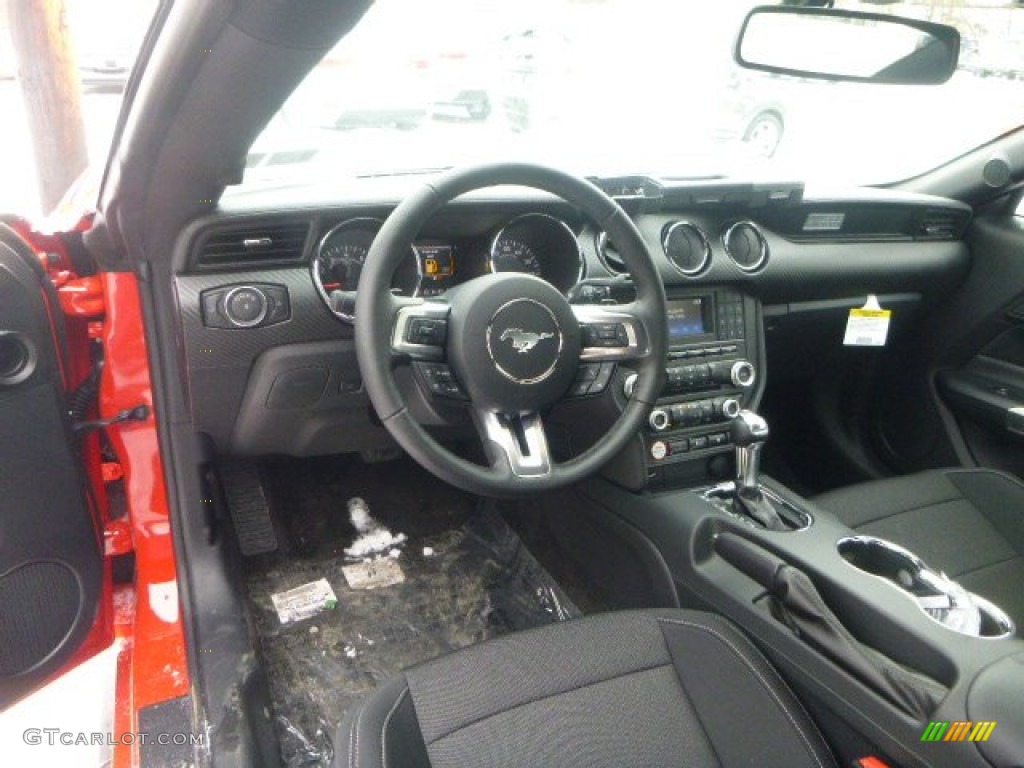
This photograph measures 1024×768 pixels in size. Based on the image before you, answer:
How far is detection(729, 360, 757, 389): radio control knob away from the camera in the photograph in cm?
213

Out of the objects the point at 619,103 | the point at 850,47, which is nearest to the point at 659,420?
the point at 850,47

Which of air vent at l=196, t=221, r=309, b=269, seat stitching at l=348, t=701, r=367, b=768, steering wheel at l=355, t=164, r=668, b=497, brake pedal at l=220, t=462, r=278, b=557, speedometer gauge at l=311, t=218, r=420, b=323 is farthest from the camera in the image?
brake pedal at l=220, t=462, r=278, b=557

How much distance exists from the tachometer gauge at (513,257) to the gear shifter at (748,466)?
60cm

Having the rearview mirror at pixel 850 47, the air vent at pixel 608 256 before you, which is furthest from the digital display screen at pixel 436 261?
the rearview mirror at pixel 850 47

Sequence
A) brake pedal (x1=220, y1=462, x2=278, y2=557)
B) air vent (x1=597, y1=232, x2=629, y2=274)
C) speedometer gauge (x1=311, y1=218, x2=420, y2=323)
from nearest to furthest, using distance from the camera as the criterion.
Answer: speedometer gauge (x1=311, y1=218, x2=420, y2=323)
air vent (x1=597, y1=232, x2=629, y2=274)
brake pedal (x1=220, y1=462, x2=278, y2=557)

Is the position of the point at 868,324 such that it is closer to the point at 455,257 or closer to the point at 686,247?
the point at 686,247

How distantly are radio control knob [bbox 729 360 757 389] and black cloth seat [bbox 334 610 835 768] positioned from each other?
2.57ft

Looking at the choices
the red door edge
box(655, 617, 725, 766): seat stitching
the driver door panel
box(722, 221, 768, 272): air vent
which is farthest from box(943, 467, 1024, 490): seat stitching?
Result: the driver door panel

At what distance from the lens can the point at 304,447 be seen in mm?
2072

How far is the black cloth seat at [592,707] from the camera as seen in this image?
1.29m

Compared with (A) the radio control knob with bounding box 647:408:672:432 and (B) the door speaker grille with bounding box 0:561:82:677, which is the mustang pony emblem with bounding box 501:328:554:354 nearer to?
(A) the radio control knob with bounding box 647:408:672:432

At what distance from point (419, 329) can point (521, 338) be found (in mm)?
179

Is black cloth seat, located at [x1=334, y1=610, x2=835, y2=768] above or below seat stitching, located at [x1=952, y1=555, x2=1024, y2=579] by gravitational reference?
above

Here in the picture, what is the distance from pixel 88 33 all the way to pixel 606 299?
5.44 ft
